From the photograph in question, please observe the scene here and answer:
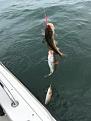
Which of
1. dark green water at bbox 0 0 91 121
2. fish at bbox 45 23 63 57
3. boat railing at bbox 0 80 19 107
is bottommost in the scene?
dark green water at bbox 0 0 91 121

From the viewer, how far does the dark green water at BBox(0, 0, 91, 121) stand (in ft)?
22.7

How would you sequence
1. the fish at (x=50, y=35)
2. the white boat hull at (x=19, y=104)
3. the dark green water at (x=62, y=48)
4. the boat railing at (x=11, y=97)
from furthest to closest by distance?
the dark green water at (x=62, y=48), the boat railing at (x=11, y=97), the white boat hull at (x=19, y=104), the fish at (x=50, y=35)

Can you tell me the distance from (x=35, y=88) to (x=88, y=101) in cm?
164

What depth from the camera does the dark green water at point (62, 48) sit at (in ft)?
22.7

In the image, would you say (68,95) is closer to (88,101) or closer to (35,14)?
(88,101)

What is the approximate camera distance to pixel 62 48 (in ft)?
30.6

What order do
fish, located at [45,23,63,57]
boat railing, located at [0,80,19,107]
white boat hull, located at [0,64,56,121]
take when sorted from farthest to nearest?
boat railing, located at [0,80,19,107], white boat hull, located at [0,64,56,121], fish, located at [45,23,63,57]

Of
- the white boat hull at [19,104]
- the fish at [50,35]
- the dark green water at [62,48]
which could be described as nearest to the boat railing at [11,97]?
the white boat hull at [19,104]

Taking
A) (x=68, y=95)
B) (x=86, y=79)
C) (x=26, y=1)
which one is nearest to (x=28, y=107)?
(x=68, y=95)

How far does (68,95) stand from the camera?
7.10 metres

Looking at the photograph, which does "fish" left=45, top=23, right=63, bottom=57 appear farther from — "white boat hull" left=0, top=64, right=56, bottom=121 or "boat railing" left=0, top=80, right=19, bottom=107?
"boat railing" left=0, top=80, right=19, bottom=107

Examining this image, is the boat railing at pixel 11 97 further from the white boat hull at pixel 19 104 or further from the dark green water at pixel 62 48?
the dark green water at pixel 62 48

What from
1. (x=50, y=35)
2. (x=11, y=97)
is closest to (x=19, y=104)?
(x=11, y=97)

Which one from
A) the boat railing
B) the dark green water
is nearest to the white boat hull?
the boat railing
